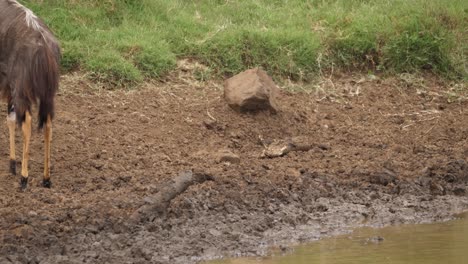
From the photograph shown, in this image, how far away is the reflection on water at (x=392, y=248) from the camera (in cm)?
757

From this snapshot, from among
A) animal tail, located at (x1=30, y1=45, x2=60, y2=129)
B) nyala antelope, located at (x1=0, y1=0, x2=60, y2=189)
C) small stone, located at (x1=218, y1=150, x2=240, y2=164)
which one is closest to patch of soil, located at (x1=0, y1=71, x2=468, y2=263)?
small stone, located at (x1=218, y1=150, x2=240, y2=164)

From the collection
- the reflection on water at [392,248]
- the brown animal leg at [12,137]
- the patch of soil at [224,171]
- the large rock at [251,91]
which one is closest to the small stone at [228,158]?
the patch of soil at [224,171]

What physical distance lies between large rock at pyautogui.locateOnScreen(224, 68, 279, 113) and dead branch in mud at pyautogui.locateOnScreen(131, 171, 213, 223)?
1.76 m

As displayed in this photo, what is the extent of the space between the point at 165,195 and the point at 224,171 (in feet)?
3.15

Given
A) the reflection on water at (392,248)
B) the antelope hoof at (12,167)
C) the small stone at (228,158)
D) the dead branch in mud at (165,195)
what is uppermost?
→ the reflection on water at (392,248)

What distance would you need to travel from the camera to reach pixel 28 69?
870 cm

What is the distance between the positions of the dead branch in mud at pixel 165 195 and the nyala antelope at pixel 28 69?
3.83ft

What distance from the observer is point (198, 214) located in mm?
8289

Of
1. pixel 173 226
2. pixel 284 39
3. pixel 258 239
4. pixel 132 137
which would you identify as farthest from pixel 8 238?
pixel 284 39

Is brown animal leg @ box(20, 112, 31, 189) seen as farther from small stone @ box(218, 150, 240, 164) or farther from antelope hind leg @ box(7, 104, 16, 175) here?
small stone @ box(218, 150, 240, 164)

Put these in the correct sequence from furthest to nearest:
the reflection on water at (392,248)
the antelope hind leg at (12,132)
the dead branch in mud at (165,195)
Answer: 1. the antelope hind leg at (12,132)
2. the dead branch in mud at (165,195)
3. the reflection on water at (392,248)

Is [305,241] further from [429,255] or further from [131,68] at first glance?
[131,68]

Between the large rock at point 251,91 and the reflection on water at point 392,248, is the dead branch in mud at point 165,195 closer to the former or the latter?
the reflection on water at point 392,248

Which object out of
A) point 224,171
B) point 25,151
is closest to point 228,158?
point 224,171
